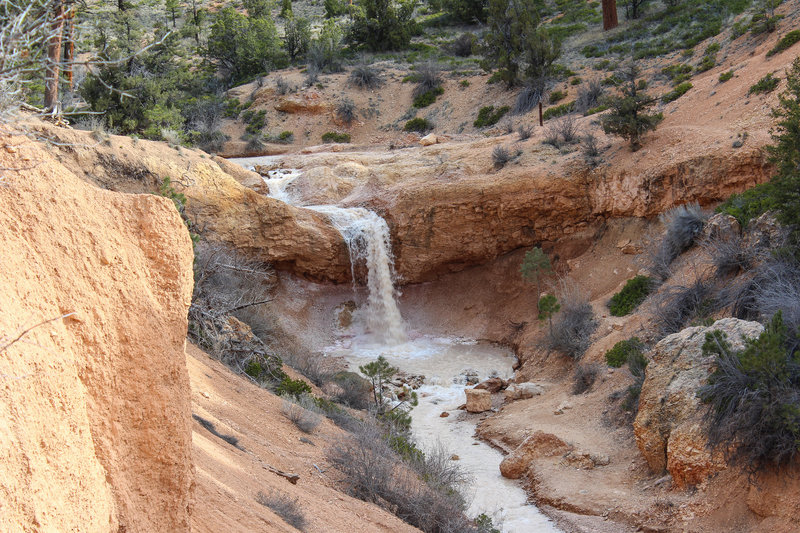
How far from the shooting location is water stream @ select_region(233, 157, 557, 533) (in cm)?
1329

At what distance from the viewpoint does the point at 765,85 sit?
59.2 feet

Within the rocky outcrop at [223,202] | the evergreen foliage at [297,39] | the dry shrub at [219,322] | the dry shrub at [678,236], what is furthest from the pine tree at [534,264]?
the evergreen foliage at [297,39]

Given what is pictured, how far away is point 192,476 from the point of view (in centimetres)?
379

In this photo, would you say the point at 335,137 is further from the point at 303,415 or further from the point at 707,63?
the point at 303,415

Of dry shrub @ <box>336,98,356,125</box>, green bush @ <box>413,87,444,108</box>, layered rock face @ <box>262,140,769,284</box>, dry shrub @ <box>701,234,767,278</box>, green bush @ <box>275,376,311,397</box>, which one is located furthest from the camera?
dry shrub @ <box>336,98,356,125</box>

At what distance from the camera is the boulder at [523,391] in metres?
14.7

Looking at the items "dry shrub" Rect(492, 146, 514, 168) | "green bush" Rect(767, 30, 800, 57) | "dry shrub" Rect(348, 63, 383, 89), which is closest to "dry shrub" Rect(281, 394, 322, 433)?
"dry shrub" Rect(492, 146, 514, 168)

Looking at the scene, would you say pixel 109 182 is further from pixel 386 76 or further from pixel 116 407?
pixel 386 76

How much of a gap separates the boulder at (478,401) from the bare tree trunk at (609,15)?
24.8m

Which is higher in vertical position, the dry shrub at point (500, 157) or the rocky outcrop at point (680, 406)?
the dry shrub at point (500, 157)

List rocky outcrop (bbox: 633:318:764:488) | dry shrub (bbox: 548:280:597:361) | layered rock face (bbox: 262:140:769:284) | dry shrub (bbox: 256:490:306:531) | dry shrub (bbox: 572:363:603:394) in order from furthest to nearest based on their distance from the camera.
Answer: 1. layered rock face (bbox: 262:140:769:284)
2. dry shrub (bbox: 548:280:597:361)
3. dry shrub (bbox: 572:363:603:394)
4. rocky outcrop (bbox: 633:318:764:488)
5. dry shrub (bbox: 256:490:306:531)

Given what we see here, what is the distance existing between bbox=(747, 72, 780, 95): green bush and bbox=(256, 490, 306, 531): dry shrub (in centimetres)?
1715

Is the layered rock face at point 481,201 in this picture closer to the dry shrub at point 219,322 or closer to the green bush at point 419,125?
the dry shrub at point 219,322

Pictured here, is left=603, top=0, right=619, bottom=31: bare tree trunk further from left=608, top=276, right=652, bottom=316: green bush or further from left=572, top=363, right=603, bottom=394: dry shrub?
left=572, top=363, right=603, bottom=394: dry shrub
